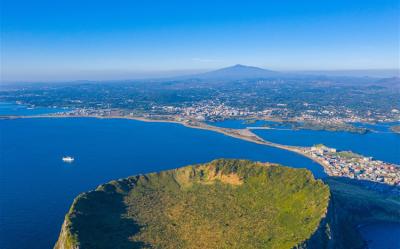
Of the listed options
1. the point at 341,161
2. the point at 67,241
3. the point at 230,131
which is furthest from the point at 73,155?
the point at 341,161

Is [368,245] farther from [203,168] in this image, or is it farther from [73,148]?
[73,148]

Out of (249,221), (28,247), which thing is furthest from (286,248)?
(28,247)

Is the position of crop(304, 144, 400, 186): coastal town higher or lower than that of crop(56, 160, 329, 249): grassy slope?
lower

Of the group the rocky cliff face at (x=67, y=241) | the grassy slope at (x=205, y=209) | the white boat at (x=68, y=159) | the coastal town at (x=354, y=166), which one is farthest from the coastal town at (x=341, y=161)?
the rocky cliff face at (x=67, y=241)

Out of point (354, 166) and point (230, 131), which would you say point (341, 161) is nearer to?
point (354, 166)

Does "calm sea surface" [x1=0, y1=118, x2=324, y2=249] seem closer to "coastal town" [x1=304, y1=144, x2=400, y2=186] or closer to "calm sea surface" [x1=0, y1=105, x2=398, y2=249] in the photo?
"calm sea surface" [x1=0, y1=105, x2=398, y2=249]

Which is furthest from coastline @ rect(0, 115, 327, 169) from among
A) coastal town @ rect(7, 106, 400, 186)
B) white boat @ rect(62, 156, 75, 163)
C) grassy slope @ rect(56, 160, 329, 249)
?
white boat @ rect(62, 156, 75, 163)
